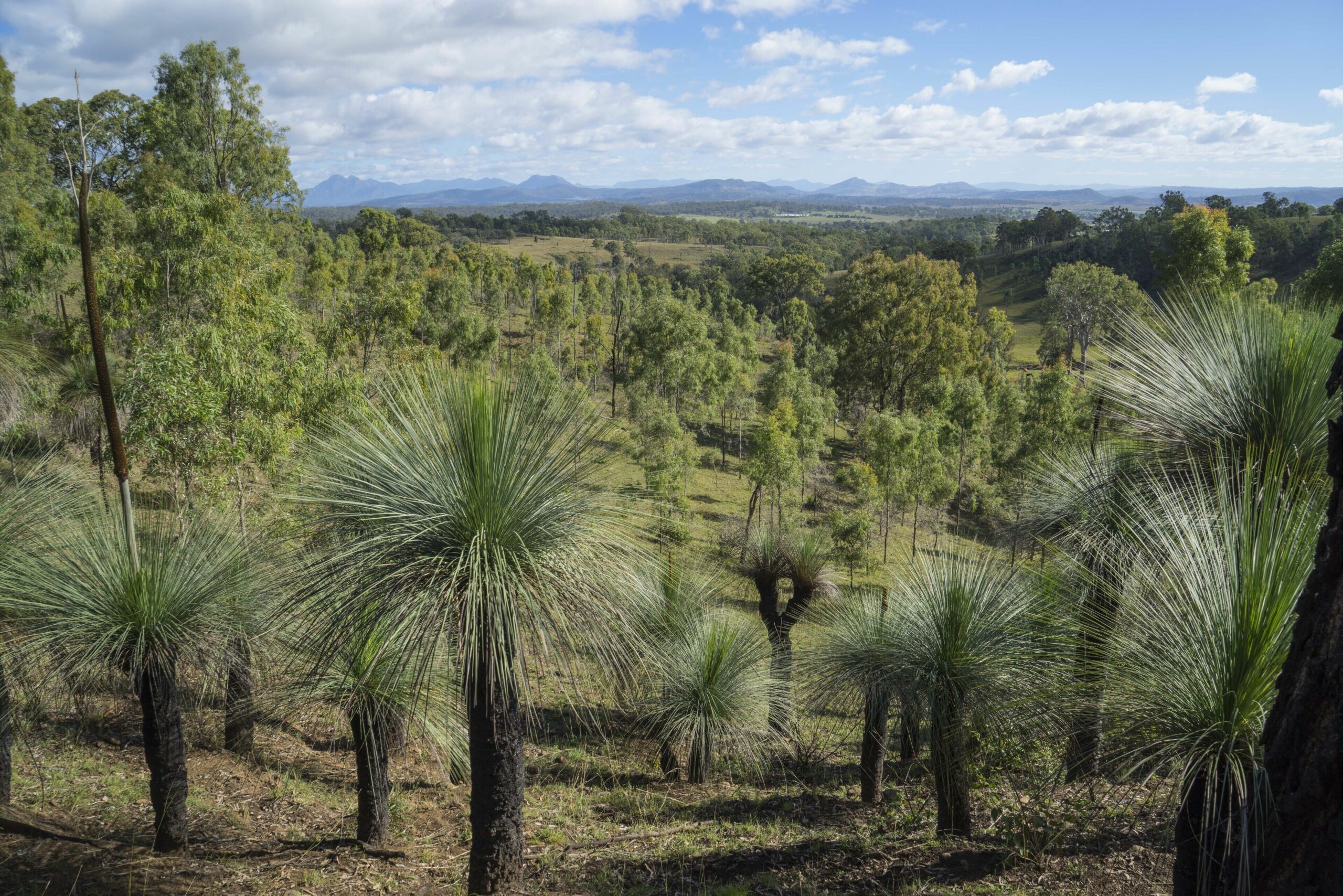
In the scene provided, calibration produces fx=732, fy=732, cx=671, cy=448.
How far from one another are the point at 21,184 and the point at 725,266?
83.4m

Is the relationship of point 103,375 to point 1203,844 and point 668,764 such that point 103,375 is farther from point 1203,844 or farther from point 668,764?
point 668,764

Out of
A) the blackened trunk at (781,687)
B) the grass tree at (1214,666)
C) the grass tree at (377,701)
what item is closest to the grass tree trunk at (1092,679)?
the grass tree at (1214,666)

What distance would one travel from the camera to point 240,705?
8586mm

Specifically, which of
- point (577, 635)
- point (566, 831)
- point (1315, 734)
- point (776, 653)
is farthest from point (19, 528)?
point (776, 653)

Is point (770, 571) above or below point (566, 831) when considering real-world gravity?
above

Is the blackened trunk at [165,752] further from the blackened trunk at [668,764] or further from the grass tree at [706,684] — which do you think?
the blackened trunk at [668,764]

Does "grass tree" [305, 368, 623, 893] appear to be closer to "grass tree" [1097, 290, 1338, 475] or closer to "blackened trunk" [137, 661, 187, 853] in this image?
"blackened trunk" [137, 661, 187, 853]

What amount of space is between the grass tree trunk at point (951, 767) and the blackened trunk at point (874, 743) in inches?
29.0

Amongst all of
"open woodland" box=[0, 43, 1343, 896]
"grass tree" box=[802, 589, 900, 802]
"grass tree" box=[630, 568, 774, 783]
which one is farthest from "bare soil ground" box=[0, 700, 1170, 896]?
"grass tree" box=[802, 589, 900, 802]

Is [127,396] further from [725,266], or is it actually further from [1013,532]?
[725,266]

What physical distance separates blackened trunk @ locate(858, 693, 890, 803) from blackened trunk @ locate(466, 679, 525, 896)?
3997mm

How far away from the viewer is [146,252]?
1339 centimetres

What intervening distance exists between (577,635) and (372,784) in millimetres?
4188

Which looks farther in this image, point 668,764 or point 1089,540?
point 668,764
